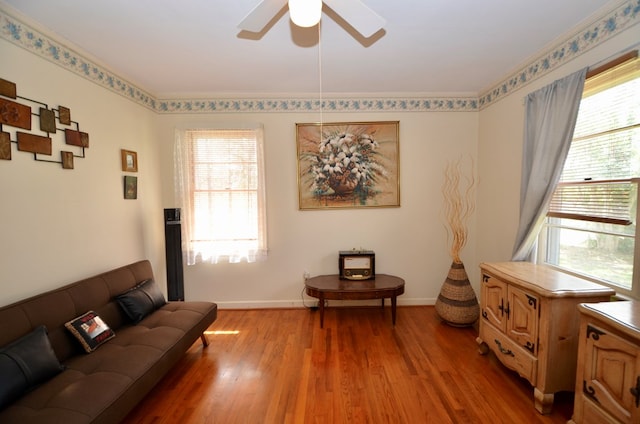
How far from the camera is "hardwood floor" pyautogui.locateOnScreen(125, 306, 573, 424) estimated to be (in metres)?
1.72

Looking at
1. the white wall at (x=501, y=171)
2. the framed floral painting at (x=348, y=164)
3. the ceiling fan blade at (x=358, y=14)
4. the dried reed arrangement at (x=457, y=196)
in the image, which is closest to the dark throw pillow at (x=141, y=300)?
the framed floral painting at (x=348, y=164)

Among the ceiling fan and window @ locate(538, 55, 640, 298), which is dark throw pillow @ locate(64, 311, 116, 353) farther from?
window @ locate(538, 55, 640, 298)

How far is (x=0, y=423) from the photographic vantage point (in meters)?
1.17

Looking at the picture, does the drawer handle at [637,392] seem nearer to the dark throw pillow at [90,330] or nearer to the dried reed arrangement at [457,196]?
the dried reed arrangement at [457,196]

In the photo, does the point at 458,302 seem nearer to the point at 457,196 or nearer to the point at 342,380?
the point at 457,196

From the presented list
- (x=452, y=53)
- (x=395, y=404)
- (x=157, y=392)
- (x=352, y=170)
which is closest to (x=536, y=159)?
(x=452, y=53)

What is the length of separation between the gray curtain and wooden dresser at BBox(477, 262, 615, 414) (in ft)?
1.36

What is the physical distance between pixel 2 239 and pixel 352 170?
113 inches

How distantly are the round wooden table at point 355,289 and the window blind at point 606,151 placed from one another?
1.58 m

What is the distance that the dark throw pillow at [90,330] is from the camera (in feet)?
5.77

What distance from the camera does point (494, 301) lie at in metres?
2.15

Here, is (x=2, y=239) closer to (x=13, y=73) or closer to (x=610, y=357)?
(x=13, y=73)

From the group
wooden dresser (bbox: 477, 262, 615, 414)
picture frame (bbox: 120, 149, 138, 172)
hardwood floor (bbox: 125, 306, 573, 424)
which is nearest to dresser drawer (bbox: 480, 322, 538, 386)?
wooden dresser (bbox: 477, 262, 615, 414)

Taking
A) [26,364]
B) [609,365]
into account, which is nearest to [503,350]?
[609,365]
